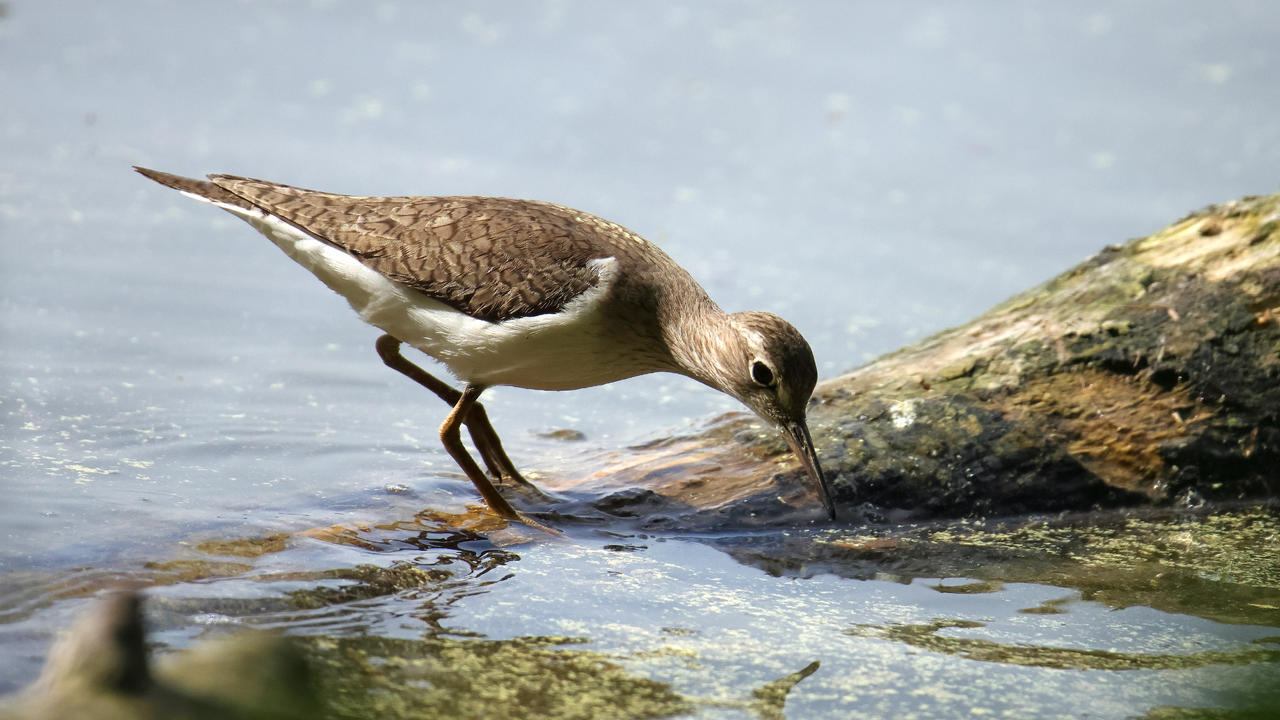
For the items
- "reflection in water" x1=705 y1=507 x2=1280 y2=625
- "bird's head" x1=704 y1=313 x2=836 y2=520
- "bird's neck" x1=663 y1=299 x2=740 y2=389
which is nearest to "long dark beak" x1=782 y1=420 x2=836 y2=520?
"bird's head" x1=704 y1=313 x2=836 y2=520

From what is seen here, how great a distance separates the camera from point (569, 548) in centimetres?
505

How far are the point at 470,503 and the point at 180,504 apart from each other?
129cm

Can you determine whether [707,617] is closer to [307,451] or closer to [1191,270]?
[307,451]

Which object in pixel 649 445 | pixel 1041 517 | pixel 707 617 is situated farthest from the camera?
pixel 649 445

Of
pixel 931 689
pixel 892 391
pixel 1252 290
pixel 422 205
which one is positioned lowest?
pixel 931 689

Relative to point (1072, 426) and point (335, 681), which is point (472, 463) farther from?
point (1072, 426)

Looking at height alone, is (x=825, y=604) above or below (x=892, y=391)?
below

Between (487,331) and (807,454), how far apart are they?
1.52m

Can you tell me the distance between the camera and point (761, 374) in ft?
16.9

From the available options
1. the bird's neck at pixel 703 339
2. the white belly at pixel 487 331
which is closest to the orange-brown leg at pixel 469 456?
the white belly at pixel 487 331

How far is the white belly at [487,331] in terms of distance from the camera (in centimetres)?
522

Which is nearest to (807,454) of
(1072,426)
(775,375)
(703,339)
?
(775,375)

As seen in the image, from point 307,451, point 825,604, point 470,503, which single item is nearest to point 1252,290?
point 825,604

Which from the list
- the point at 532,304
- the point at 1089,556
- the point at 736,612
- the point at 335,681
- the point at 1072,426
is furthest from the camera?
the point at 1072,426
